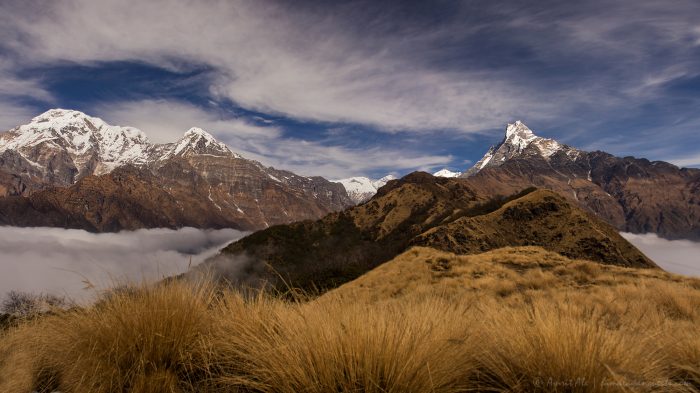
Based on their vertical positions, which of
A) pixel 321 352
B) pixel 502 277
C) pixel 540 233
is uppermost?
pixel 540 233

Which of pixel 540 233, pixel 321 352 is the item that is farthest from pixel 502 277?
pixel 540 233

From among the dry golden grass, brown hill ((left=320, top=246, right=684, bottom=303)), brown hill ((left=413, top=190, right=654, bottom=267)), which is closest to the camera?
the dry golden grass

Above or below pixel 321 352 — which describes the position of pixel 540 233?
above

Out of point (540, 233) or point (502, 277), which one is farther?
point (540, 233)

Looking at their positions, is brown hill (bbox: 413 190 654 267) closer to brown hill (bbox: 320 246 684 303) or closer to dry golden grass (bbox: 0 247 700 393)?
brown hill (bbox: 320 246 684 303)

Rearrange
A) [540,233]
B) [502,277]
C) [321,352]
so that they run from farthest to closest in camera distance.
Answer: [540,233] < [502,277] < [321,352]

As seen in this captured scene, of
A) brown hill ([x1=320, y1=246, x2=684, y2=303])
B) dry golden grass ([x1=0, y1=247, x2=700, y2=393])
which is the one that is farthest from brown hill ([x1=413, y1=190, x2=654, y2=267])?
dry golden grass ([x1=0, y1=247, x2=700, y2=393])

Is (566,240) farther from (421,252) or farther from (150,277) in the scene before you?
(150,277)

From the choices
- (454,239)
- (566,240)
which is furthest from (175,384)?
(566,240)

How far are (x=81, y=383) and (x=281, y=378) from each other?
2031mm

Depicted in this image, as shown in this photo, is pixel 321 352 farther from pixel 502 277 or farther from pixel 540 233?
pixel 540 233

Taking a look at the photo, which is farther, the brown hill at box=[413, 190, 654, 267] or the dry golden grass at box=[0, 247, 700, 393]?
the brown hill at box=[413, 190, 654, 267]

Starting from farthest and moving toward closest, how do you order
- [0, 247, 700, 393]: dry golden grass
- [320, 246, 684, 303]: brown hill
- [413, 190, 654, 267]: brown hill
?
[413, 190, 654, 267]: brown hill → [320, 246, 684, 303]: brown hill → [0, 247, 700, 393]: dry golden grass

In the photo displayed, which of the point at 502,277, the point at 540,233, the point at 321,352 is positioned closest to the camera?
the point at 321,352
